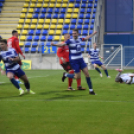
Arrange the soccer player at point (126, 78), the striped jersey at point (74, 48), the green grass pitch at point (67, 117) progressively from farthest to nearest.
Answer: the soccer player at point (126, 78), the striped jersey at point (74, 48), the green grass pitch at point (67, 117)

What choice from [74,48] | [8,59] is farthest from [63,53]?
[8,59]

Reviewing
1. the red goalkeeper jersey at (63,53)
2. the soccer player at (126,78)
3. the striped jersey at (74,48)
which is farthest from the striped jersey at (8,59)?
the soccer player at (126,78)

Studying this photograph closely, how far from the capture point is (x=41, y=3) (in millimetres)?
30344

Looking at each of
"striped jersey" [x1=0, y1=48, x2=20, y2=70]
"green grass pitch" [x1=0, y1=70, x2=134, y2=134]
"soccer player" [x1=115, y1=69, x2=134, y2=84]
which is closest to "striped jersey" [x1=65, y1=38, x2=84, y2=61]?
"striped jersey" [x1=0, y1=48, x2=20, y2=70]

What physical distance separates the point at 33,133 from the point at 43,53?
23492 mm

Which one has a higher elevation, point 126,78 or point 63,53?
point 63,53

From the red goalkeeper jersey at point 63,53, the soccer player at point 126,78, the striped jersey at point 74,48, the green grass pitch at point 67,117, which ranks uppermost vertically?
the striped jersey at point 74,48

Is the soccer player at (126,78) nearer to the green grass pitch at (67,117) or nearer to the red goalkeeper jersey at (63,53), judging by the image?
the red goalkeeper jersey at (63,53)

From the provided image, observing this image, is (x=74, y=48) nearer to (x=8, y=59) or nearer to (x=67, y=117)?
(x=8, y=59)

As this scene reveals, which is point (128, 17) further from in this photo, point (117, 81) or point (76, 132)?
point (76, 132)

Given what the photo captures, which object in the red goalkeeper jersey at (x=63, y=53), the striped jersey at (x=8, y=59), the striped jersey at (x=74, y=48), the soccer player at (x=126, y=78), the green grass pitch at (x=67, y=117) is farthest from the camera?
the soccer player at (x=126, y=78)

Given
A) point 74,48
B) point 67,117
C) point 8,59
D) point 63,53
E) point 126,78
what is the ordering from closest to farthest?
point 67,117
point 8,59
point 74,48
point 63,53
point 126,78

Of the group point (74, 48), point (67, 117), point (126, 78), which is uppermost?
point (74, 48)

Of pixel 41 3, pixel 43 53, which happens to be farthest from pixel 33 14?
pixel 43 53
